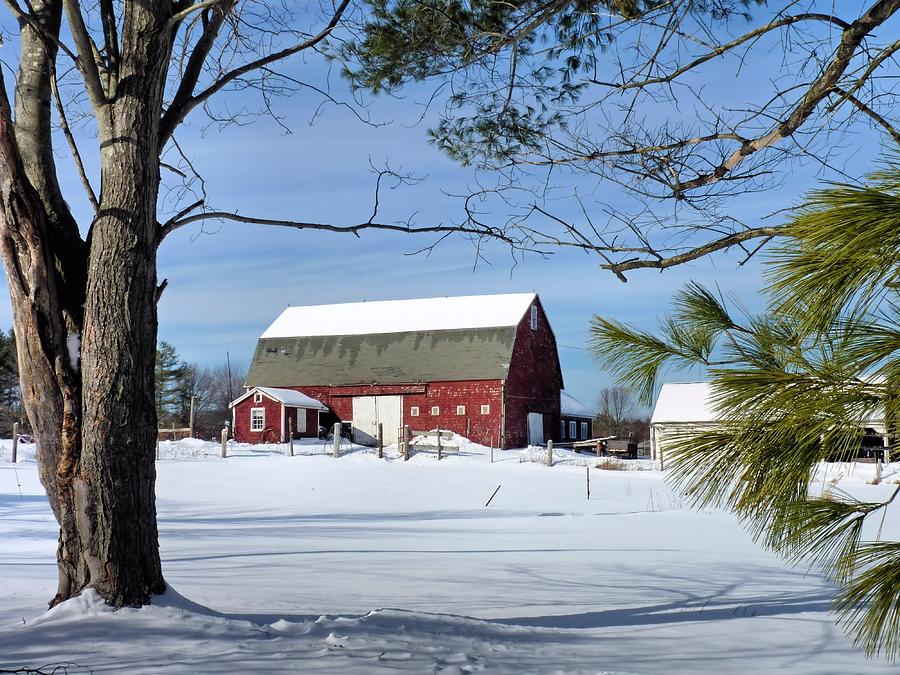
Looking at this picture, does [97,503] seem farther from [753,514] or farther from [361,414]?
[361,414]

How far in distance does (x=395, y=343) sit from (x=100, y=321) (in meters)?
29.3

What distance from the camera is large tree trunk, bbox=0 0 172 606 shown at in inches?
173

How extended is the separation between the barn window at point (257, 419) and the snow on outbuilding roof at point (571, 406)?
44.4ft

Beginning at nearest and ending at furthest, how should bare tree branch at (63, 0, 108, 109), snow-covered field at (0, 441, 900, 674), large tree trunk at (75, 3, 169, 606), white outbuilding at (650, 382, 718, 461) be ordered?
1. snow-covered field at (0, 441, 900, 674)
2. large tree trunk at (75, 3, 169, 606)
3. bare tree branch at (63, 0, 108, 109)
4. white outbuilding at (650, 382, 718, 461)

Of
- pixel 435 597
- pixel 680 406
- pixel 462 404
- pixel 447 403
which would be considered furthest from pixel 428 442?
pixel 435 597

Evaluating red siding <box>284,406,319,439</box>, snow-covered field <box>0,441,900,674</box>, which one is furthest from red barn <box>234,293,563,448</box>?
snow-covered field <box>0,441,900,674</box>

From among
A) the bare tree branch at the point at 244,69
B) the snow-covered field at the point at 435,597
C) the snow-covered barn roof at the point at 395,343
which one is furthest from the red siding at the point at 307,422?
the bare tree branch at the point at 244,69

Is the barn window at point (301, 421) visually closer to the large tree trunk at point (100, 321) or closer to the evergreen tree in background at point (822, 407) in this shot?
the large tree trunk at point (100, 321)

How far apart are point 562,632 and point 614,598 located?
5.23ft

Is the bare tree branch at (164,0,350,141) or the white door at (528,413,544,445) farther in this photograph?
the white door at (528,413,544,445)

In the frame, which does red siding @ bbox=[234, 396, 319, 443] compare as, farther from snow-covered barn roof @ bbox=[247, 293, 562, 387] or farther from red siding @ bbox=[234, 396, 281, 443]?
snow-covered barn roof @ bbox=[247, 293, 562, 387]

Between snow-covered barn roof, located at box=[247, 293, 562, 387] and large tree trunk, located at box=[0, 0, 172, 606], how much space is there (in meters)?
26.4

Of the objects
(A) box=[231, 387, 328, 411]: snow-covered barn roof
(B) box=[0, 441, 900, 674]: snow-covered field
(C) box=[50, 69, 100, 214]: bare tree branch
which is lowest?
(B) box=[0, 441, 900, 674]: snow-covered field

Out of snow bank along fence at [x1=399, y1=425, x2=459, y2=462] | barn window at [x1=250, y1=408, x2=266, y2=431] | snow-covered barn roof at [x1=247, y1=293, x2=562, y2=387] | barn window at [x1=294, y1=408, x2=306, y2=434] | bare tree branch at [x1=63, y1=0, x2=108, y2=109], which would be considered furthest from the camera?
snow-covered barn roof at [x1=247, y1=293, x2=562, y2=387]
